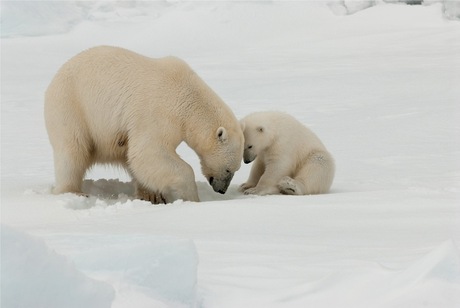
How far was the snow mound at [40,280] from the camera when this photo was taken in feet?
6.22

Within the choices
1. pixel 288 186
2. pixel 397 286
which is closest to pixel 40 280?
pixel 397 286

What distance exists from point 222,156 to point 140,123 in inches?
24.1

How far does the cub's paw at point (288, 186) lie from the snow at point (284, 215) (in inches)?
13.9

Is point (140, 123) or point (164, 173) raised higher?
point (140, 123)

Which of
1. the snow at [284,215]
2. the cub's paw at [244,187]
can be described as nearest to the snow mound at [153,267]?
the snow at [284,215]

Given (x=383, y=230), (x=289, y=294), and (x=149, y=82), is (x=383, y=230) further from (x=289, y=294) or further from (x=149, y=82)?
(x=149, y=82)

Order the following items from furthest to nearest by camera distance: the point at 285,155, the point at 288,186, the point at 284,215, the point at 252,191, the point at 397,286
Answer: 1. the point at 285,155
2. the point at 252,191
3. the point at 288,186
4. the point at 284,215
5. the point at 397,286

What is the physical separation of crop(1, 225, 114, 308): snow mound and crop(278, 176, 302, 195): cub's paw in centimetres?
349

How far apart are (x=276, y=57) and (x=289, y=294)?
17.5 meters

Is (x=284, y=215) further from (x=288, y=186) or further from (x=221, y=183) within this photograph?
(x=221, y=183)

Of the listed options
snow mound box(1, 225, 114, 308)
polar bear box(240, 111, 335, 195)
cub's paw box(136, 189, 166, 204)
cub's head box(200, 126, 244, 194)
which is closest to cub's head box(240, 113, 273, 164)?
polar bear box(240, 111, 335, 195)

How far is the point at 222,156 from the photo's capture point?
5.46 m

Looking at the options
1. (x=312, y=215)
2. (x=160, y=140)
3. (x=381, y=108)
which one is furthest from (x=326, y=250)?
(x=381, y=108)

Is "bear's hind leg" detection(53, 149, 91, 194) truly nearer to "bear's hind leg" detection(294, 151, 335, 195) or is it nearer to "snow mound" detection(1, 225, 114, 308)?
"bear's hind leg" detection(294, 151, 335, 195)
